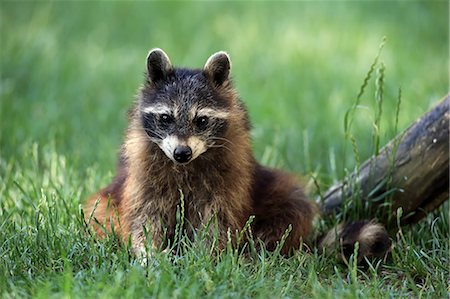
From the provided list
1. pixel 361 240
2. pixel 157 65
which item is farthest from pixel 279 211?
pixel 157 65

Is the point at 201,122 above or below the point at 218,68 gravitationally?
below

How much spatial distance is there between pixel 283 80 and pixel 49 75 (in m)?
2.97

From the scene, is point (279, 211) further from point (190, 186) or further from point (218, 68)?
point (218, 68)

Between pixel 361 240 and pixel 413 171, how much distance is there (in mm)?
767

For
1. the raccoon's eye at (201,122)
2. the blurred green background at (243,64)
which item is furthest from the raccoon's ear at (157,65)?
the blurred green background at (243,64)

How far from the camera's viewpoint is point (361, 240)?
17.5 feet

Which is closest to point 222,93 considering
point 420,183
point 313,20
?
point 420,183

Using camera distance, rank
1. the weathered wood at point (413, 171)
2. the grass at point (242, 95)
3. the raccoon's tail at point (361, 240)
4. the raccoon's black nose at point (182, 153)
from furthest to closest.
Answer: the weathered wood at point (413, 171) → the raccoon's tail at point (361, 240) → the raccoon's black nose at point (182, 153) → the grass at point (242, 95)

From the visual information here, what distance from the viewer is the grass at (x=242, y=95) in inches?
176

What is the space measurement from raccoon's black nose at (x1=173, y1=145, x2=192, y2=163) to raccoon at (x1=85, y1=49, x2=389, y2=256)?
73mm

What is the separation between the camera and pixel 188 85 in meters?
5.19

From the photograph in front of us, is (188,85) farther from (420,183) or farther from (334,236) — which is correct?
(420,183)

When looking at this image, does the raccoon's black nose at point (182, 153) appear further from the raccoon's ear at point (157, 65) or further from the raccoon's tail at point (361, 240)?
the raccoon's tail at point (361, 240)

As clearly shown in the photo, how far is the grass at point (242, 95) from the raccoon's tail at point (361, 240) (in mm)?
108
